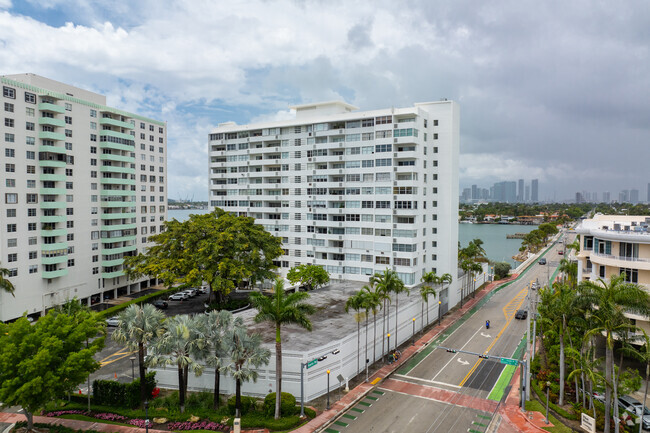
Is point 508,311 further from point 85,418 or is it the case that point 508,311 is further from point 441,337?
point 85,418

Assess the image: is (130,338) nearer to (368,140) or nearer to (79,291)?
(79,291)

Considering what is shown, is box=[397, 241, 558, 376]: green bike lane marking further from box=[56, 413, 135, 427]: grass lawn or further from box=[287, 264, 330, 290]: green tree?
box=[56, 413, 135, 427]: grass lawn

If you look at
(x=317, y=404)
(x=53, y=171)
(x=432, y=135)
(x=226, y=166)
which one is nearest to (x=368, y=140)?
Answer: (x=432, y=135)

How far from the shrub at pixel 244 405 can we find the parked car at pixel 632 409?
30.0 m

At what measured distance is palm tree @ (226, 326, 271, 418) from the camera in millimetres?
33094

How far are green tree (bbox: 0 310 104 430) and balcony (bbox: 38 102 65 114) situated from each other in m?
40.7

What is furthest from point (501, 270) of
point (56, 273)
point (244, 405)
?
point (56, 273)

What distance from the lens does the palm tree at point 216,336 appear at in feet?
112

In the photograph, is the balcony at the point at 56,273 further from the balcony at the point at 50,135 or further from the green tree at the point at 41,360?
the green tree at the point at 41,360

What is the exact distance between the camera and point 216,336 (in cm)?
3462

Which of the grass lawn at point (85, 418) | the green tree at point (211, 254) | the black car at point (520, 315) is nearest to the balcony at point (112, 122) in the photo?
the green tree at point (211, 254)

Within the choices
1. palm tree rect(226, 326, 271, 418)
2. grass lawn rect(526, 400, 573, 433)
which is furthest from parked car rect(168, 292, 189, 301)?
grass lawn rect(526, 400, 573, 433)

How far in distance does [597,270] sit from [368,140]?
3774 cm

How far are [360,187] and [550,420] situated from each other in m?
44.0
